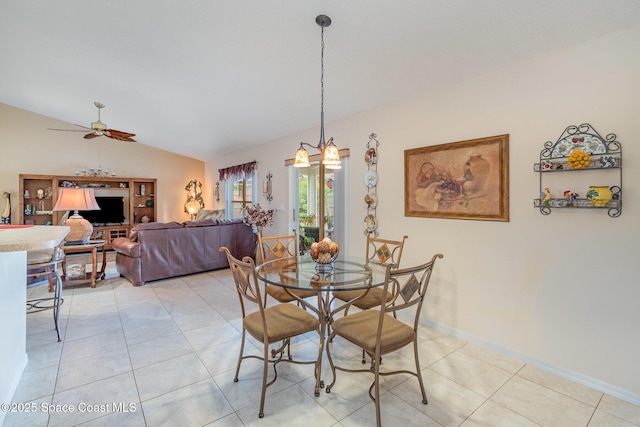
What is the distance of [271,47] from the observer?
2713mm

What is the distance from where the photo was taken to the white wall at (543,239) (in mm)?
1940

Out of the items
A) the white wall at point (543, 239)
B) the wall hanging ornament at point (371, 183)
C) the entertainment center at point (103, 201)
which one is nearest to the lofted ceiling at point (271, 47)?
the white wall at point (543, 239)

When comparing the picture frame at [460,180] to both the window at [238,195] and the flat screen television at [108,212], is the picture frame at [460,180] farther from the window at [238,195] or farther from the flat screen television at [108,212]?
the flat screen television at [108,212]

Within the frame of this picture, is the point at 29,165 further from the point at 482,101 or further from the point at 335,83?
the point at 482,101

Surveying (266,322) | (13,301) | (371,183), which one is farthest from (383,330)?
(13,301)

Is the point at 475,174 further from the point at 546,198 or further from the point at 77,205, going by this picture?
the point at 77,205

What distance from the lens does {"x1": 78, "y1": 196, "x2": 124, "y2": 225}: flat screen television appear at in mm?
7193

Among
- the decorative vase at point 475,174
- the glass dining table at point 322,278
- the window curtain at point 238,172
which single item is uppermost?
the window curtain at point 238,172

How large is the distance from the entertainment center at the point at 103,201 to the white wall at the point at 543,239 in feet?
23.6

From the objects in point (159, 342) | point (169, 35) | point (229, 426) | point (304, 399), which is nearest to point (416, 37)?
point (169, 35)

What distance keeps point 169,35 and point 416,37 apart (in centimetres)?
221

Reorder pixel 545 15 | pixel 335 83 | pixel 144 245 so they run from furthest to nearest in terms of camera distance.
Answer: pixel 144 245 → pixel 335 83 → pixel 545 15

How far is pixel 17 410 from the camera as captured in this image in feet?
5.86

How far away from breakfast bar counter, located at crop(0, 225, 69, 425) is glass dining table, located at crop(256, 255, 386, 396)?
1.26m
